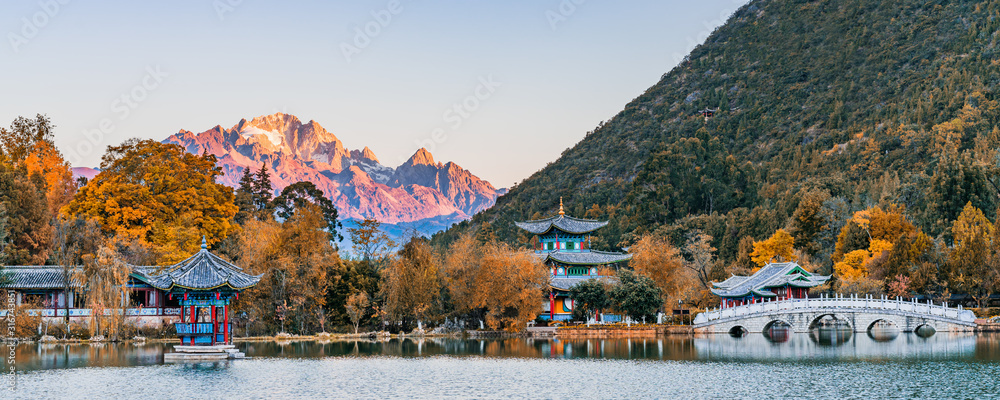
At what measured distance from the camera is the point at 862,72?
130m

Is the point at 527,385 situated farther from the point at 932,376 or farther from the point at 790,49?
the point at 790,49

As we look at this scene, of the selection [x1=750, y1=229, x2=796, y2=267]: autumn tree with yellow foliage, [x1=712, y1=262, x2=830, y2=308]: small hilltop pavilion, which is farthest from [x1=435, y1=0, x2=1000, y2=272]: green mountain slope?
[x1=712, y1=262, x2=830, y2=308]: small hilltop pavilion

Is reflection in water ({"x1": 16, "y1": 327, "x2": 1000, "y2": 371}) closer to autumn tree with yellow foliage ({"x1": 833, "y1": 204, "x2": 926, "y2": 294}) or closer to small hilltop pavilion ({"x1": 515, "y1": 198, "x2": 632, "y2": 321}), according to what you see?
autumn tree with yellow foliage ({"x1": 833, "y1": 204, "x2": 926, "y2": 294})

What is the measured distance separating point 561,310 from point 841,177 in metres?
40.5

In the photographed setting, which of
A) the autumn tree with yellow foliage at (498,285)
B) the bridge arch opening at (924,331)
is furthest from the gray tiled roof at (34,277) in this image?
the bridge arch opening at (924,331)

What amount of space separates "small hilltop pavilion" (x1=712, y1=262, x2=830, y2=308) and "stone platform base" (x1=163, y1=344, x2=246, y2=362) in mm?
33166

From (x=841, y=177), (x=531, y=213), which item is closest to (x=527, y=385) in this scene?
(x=841, y=177)

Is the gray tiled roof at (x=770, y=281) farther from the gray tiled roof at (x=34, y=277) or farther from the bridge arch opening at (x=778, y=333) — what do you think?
the gray tiled roof at (x=34, y=277)

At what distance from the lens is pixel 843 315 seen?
51000 millimetres

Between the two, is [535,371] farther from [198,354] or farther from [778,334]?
[778,334]

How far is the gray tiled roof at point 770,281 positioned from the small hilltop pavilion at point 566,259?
7044 millimetres

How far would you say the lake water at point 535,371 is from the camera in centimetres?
2662

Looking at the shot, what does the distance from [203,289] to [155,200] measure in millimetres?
19269

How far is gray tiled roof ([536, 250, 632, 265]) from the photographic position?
61.2 meters
